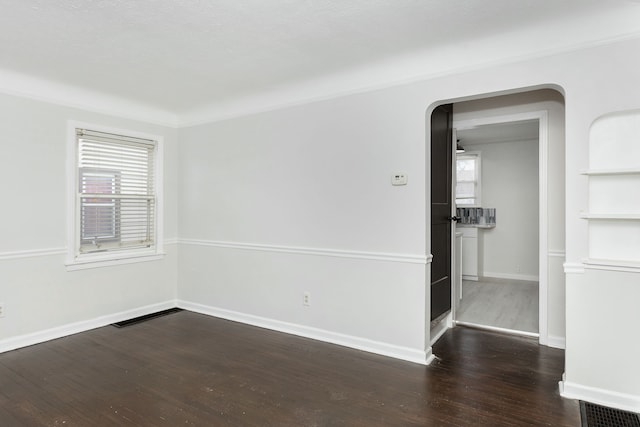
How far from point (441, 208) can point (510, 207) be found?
351 centimetres

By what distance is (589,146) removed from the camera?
236cm

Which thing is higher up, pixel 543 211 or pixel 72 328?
pixel 543 211

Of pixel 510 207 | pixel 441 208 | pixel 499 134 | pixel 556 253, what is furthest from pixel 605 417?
pixel 510 207

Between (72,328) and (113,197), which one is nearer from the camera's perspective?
(72,328)

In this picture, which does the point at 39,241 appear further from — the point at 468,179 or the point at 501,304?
the point at 468,179

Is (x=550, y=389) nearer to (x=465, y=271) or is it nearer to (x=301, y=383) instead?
(x=301, y=383)

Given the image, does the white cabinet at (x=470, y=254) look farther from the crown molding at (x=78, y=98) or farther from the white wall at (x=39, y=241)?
the white wall at (x=39, y=241)

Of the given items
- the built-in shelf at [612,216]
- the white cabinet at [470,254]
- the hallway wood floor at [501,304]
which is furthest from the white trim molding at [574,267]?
the white cabinet at [470,254]

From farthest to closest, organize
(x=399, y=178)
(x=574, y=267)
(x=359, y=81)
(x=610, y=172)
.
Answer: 1. (x=359, y=81)
2. (x=399, y=178)
3. (x=574, y=267)
4. (x=610, y=172)

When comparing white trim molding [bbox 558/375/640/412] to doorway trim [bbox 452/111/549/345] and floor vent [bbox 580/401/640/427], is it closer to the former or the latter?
floor vent [bbox 580/401/640/427]

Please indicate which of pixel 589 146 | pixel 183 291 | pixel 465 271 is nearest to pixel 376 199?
pixel 589 146

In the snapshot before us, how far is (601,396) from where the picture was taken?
230cm

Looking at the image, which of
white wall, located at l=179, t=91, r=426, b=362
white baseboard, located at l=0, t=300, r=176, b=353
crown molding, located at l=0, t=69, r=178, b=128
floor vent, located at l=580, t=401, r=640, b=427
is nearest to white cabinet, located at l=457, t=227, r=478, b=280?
white wall, located at l=179, t=91, r=426, b=362

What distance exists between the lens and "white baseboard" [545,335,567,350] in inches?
126
